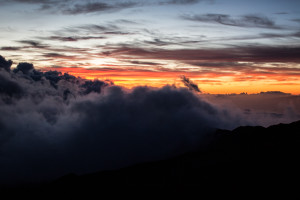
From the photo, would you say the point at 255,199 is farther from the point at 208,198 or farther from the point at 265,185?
the point at 208,198

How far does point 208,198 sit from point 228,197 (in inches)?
670

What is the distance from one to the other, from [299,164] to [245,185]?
1707 inches

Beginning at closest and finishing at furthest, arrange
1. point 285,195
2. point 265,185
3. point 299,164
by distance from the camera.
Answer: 1. point 285,195
2. point 265,185
3. point 299,164

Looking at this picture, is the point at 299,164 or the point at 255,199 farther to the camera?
the point at 299,164

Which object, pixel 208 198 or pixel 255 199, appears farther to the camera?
pixel 208 198

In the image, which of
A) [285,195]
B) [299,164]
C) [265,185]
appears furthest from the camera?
[299,164]

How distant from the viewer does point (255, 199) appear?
171 meters

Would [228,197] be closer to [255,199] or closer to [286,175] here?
[255,199]

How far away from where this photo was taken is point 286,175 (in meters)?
186

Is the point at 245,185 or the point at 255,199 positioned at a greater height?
the point at 245,185

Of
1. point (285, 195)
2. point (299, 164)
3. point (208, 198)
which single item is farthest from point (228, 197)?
point (299, 164)

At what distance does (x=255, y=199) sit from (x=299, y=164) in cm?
5323

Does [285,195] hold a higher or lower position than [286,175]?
lower

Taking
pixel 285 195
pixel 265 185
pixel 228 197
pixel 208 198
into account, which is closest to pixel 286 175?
pixel 265 185
